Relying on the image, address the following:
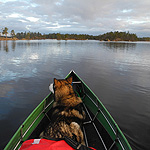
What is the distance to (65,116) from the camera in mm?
4160

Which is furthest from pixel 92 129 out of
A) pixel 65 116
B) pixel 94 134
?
pixel 65 116

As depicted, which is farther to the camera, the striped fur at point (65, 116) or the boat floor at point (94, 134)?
the boat floor at point (94, 134)

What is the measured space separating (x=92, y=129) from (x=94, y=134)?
27 centimetres

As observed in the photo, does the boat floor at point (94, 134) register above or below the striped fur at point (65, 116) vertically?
below

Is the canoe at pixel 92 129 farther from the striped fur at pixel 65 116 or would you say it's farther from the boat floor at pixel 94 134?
the striped fur at pixel 65 116

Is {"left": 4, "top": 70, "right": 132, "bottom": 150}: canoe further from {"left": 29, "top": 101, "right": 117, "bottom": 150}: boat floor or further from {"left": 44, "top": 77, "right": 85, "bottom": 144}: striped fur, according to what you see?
{"left": 44, "top": 77, "right": 85, "bottom": 144}: striped fur

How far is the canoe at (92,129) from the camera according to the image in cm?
350

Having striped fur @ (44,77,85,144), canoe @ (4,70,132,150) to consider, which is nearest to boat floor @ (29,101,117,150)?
canoe @ (4,70,132,150)

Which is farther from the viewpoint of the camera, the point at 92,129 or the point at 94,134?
the point at 92,129

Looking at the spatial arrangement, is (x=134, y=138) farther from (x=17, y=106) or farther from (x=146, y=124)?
(x=17, y=106)

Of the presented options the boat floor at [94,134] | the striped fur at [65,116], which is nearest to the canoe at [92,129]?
the boat floor at [94,134]

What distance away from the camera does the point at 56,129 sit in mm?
3555

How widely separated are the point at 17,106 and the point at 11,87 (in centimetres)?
332

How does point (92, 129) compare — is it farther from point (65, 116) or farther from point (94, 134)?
point (65, 116)
